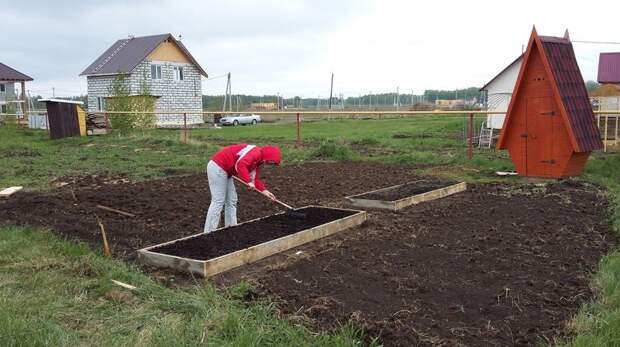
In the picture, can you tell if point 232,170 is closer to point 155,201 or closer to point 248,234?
point 248,234

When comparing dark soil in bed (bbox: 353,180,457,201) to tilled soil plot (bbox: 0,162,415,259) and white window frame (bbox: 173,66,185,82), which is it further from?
white window frame (bbox: 173,66,185,82)

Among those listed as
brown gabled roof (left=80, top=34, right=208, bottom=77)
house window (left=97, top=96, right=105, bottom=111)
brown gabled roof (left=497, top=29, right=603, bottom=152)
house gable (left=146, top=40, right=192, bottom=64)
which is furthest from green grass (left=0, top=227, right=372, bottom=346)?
house window (left=97, top=96, right=105, bottom=111)

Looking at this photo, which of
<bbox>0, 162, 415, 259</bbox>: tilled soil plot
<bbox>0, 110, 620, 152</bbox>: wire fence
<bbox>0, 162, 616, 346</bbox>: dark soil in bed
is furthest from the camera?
<bbox>0, 110, 620, 152</bbox>: wire fence

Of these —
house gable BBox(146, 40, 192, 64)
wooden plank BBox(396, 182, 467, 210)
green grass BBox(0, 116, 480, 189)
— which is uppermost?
house gable BBox(146, 40, 192, 64)

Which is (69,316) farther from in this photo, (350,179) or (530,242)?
(350,179)

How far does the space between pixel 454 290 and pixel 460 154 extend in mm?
11779

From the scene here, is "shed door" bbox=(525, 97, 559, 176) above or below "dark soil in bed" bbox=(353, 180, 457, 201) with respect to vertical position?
above

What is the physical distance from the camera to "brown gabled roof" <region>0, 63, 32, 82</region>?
41.0 meters

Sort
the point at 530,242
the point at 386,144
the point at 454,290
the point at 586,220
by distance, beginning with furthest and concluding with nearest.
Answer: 1. the point at 386,144
2. the point at 586,220
3. the point at 530,242
4. the point at 454,290

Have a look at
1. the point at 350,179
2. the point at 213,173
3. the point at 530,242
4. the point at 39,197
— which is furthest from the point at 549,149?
the point at 39,197

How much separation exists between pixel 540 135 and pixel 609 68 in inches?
1177

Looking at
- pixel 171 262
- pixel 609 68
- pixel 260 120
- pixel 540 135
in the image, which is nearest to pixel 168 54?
pixel 260 120

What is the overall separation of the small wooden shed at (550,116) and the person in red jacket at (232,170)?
6832 mm

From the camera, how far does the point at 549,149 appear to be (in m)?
11.4
